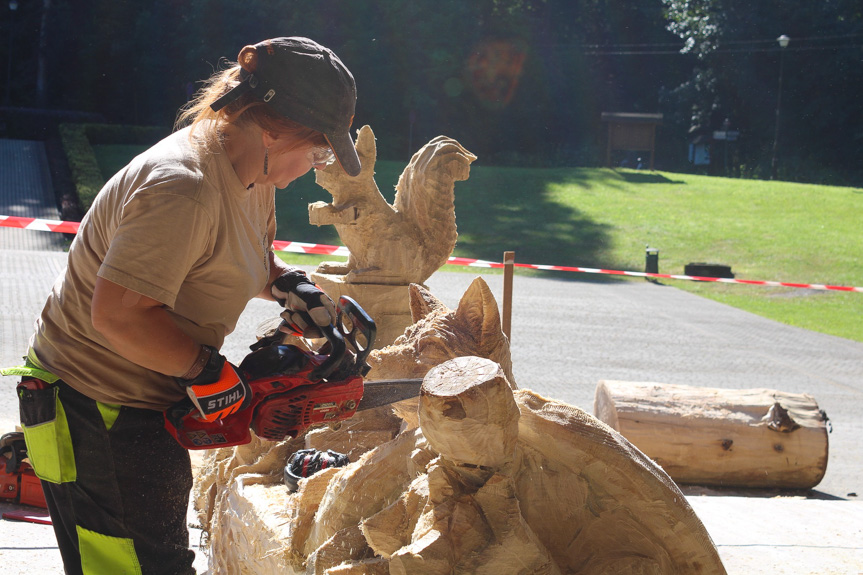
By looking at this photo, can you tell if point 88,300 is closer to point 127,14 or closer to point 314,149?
point 314,149

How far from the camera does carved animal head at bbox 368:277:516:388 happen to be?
2383 millimetres

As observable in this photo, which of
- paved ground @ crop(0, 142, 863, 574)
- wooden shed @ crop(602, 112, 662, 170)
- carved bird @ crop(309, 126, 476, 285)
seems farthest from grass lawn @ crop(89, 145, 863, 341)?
carved bird @ crop(309, 126, 476, 285)

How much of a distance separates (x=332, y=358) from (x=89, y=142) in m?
22.7

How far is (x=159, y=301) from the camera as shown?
159 cm

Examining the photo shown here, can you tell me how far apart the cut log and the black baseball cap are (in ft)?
10.2

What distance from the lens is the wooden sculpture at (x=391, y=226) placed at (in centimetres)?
378

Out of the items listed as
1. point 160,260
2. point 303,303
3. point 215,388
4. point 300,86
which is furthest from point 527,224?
point 160,260

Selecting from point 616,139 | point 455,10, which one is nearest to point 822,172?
point 616,139

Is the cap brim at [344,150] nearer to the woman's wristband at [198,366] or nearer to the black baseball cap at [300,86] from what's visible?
the black baseball cap at [300,86]

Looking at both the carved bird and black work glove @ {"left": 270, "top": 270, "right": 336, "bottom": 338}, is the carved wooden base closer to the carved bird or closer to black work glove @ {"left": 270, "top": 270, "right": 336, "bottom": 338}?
the carved bird

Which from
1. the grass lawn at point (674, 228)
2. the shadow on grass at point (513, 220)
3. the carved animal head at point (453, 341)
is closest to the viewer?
the carved animal head at point (453, 341)

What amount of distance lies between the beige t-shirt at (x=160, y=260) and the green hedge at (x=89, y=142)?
45.7ft

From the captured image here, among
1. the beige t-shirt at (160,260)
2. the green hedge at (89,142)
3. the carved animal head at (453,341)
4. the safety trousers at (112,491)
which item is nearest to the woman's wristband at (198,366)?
the beige t-shirt at (160,260)

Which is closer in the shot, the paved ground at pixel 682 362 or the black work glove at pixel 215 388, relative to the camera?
the black work glove at pixel 215 388
